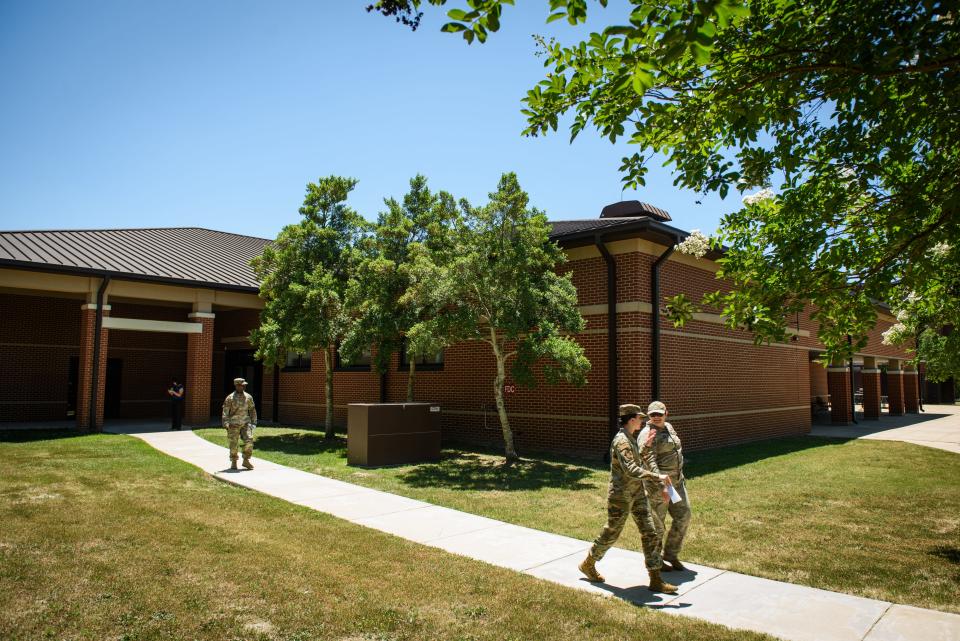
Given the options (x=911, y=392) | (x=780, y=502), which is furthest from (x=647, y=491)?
(x=911, y=392)

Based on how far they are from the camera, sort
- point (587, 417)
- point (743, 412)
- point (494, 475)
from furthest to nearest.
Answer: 1. point (743, 412)
2. point (587, 417)
3. point (494, 475)

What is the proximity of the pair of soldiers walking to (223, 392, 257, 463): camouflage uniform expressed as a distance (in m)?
8.25

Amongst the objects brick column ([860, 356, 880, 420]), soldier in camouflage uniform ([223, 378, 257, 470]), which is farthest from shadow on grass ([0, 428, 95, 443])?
brick column ([860, 356, 880, 420])

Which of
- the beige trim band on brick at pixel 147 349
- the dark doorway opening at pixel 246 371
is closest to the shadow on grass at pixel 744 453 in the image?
the dark doorway opening at pixel 246 371

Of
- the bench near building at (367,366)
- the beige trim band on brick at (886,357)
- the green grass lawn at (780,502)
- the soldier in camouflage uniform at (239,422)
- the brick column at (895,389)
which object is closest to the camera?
the green grass lawn at (780,502)

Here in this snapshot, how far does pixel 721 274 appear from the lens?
24.4 ft

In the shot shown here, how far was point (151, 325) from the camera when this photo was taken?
1927cm

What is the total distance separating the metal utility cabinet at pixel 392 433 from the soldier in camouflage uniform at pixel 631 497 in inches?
310

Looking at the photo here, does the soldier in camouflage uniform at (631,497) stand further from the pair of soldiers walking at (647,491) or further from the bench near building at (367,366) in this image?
the bench near building at (367,366)

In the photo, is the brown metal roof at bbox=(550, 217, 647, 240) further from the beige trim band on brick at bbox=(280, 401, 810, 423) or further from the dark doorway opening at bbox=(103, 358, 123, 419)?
the dark doorway opening at bbox=(103, 358, 123, 419)

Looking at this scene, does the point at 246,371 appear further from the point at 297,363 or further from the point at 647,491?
the point at 647,491

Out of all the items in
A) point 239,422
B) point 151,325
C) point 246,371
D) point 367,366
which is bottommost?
point 239,422

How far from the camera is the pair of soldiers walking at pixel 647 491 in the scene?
548cm

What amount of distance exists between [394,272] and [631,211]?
900 cm
